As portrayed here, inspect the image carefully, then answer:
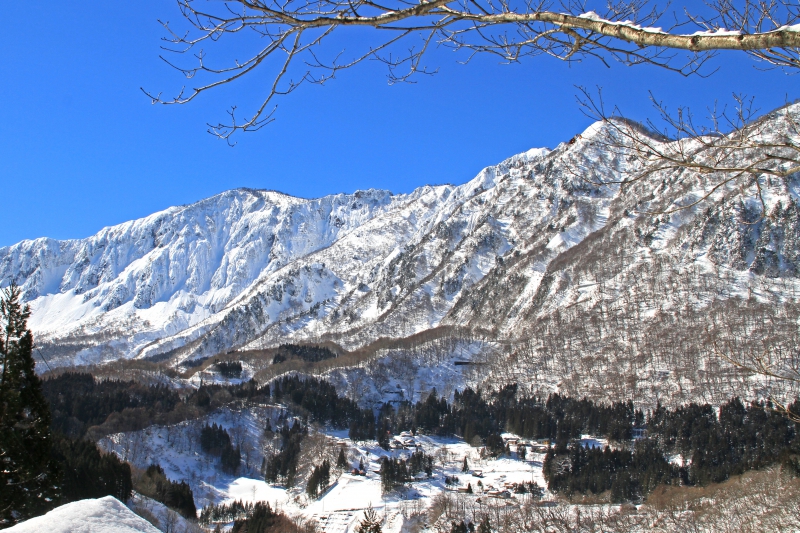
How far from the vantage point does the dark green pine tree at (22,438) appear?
1714 centimetres

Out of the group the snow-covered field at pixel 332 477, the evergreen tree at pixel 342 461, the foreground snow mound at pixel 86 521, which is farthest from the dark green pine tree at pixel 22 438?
the evergreen tree at pixel 342 461

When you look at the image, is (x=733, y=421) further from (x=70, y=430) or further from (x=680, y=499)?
(x=70, y=430)

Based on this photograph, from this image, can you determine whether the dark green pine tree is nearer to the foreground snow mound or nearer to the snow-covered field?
the foreground snow mound

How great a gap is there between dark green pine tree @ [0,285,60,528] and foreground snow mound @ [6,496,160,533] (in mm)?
12687

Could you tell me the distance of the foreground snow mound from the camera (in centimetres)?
576

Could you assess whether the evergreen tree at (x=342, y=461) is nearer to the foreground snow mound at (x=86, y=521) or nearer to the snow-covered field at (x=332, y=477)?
the snow-covered field at (x=332, y=477)

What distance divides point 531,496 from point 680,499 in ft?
57.1

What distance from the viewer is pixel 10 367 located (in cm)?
1927

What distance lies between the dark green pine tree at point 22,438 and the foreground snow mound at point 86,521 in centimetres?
1269

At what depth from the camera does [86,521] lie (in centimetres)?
596

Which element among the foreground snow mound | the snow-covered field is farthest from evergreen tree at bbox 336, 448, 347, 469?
the foreground snow mound

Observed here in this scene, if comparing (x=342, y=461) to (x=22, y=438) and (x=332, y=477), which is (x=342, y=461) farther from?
(x=22, y=438)

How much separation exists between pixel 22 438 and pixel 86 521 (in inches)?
586

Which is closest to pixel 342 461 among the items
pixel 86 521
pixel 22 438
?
pixel 22 438
